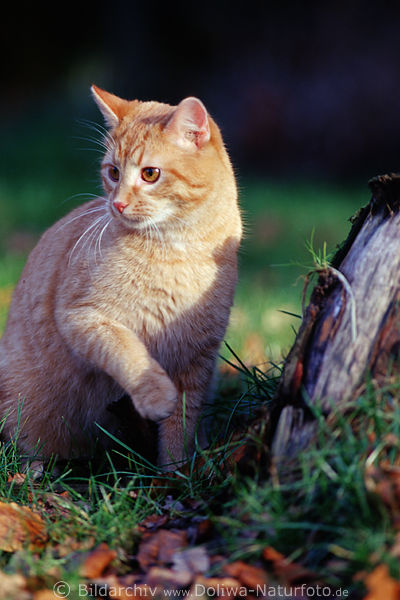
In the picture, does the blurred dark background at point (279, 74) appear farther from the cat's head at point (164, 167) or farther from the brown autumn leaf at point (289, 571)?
the brown autumn leaf at point (289, 571)

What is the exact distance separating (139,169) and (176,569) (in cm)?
146

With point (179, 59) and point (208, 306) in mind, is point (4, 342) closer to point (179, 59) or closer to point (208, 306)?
point (208, 306)

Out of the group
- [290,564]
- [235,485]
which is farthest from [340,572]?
[235,485]

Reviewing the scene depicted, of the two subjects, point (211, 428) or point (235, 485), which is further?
point (211, 428)

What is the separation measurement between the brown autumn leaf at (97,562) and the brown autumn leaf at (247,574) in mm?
294

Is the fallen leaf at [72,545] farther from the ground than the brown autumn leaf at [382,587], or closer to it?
closer to it

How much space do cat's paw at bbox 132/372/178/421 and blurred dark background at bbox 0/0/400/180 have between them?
318 inches

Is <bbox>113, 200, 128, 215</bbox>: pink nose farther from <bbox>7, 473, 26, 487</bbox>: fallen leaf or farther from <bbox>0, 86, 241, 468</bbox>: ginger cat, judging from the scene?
<bbox>7, 473, 26, 487</bbox>: fallen leaf

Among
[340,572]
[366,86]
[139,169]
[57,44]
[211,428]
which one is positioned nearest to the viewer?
[340,572]

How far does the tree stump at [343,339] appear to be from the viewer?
166 centimetres

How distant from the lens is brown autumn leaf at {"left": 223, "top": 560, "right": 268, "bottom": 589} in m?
1.43

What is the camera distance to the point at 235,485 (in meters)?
1.68

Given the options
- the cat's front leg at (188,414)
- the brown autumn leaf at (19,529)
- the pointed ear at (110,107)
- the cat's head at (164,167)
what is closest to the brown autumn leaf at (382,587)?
the brown autumn leaf at (19,529)

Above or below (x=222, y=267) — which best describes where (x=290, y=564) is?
below
